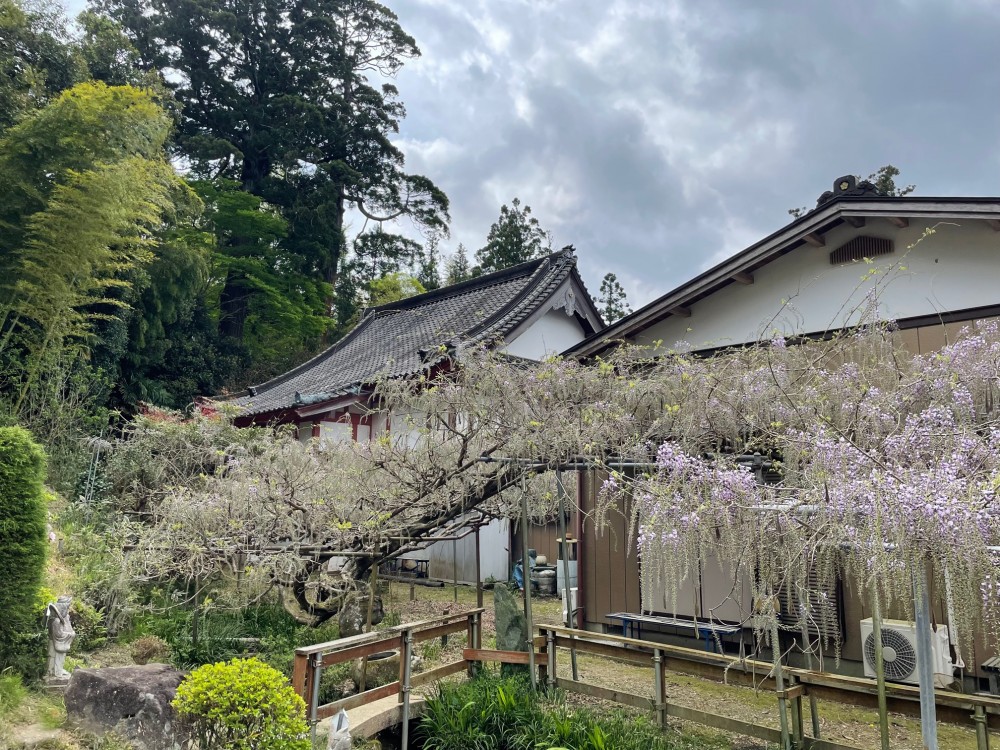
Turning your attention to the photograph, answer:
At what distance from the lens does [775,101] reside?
9430mm

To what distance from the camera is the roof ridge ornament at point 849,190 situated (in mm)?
7102

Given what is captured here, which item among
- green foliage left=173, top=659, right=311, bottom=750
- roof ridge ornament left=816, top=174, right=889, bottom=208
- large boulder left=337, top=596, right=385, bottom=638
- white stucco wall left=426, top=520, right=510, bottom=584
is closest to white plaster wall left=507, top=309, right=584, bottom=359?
white stucco wall left=426, top=520, right=510, bottom=584

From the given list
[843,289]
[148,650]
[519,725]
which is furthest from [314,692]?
[843,289]

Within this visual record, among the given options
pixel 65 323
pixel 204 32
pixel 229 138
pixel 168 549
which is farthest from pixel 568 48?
pixel 204 32

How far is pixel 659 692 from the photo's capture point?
17.0 feet

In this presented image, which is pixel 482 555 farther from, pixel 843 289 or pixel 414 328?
pixel 843 289

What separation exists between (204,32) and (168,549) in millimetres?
25865

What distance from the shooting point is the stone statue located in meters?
5.42

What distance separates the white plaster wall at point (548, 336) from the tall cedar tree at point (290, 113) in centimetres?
1330

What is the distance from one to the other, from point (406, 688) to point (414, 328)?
13.2m

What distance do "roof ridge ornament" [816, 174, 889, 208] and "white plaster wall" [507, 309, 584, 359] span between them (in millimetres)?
7184

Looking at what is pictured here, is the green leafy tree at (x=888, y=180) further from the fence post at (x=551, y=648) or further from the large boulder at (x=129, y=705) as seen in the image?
the large boulder at (x=129, y=705)

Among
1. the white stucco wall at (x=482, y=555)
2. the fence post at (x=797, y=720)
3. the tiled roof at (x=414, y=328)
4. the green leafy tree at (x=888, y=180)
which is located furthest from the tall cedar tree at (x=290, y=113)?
the fence post at (x=797, y=720)

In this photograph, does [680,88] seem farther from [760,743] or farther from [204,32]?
[204,32]
